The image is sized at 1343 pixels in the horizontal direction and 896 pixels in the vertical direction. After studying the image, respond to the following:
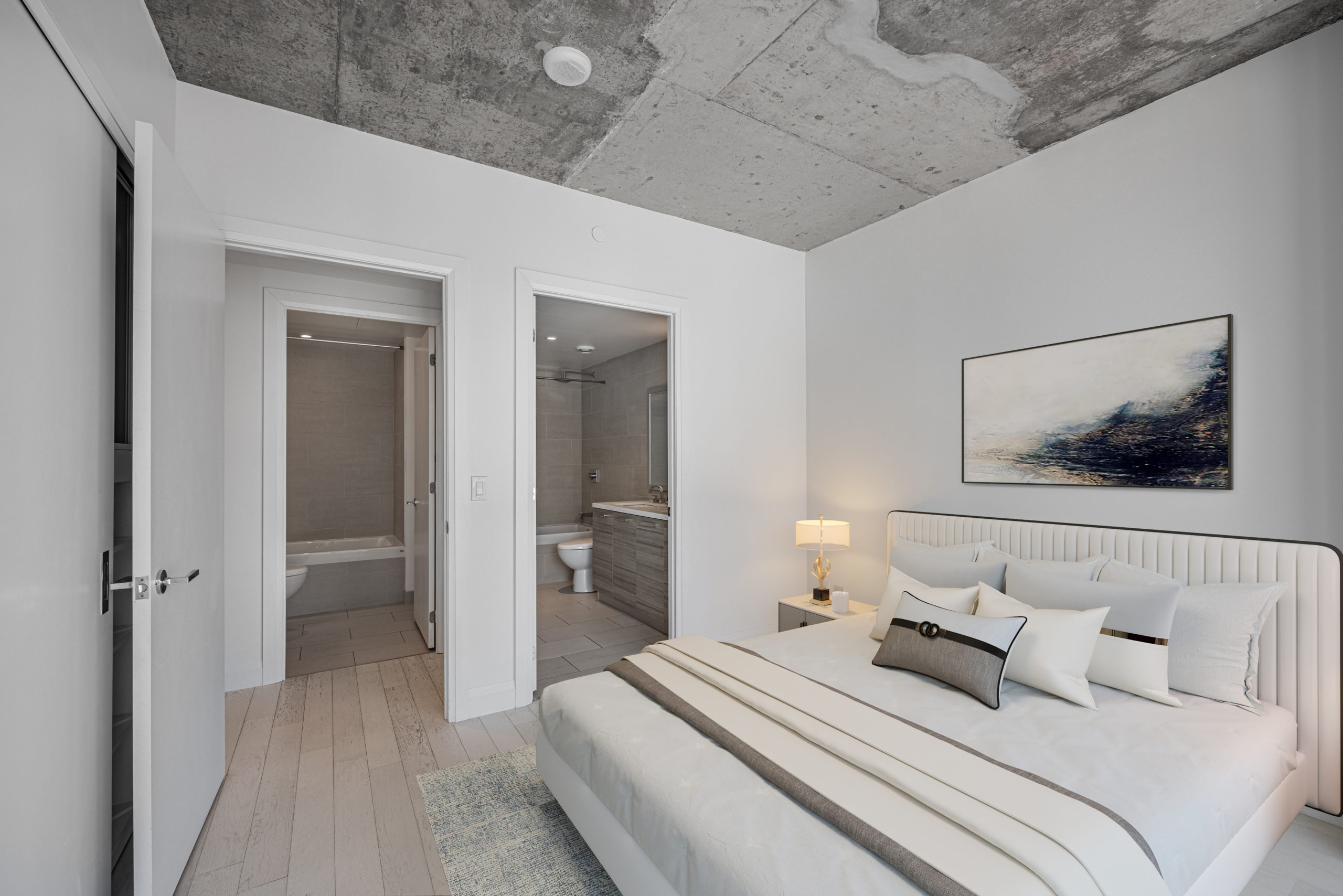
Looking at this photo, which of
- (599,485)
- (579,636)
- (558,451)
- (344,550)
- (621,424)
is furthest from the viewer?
(558,451)

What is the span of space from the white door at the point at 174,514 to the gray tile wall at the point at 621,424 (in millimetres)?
3906

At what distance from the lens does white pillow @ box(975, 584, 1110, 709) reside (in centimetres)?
191

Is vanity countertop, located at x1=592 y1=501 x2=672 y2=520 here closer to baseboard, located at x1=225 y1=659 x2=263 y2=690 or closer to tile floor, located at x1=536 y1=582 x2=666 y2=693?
tile floor, located at x1=536 y1=582 x2=666 y2=693

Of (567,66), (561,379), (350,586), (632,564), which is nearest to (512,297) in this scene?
(567,66)

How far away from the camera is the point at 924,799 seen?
4.29ft

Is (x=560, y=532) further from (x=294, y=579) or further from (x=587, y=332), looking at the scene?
(x=294, y=579)

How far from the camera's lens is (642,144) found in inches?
108

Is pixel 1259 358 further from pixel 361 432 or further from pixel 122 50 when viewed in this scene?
pixel 361 432

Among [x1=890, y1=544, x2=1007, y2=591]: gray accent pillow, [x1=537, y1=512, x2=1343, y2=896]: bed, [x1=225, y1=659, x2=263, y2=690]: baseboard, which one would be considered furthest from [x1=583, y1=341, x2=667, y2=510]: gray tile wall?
[x1=537, y1=512, x2=1343, y2=896]: bed

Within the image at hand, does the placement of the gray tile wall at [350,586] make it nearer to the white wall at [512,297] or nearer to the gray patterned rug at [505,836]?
the white wall at [512,297]

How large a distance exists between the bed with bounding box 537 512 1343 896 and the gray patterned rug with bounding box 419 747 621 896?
140 millimetres

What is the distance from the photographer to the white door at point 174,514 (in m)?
1.47

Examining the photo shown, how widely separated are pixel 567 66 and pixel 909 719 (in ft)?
8.09

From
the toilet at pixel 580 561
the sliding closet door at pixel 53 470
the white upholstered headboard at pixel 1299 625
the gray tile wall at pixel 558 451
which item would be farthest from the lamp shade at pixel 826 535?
the gray tile wall at pixel 558 451
